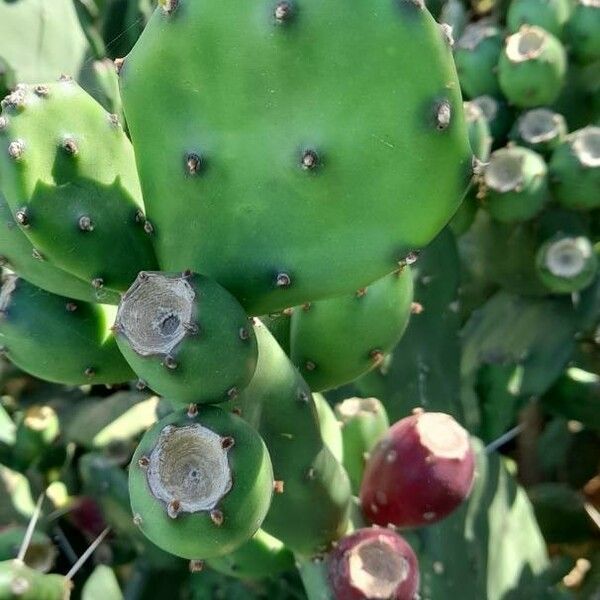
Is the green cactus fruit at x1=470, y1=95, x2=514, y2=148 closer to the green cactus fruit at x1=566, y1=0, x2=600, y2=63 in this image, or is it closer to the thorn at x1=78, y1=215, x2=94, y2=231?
the green cactus fruit at x1=566, y1=0, x2=600, y2=63

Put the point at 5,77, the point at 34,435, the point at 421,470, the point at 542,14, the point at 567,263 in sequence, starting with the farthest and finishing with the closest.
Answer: the point at 542,14 < the point at 567,263 < the point at 34,435 < the point at 5,77 < the point at 421,470

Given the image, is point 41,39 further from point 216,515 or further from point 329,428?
point 216,515

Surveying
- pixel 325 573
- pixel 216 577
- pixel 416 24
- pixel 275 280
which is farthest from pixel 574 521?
pixel 416 24

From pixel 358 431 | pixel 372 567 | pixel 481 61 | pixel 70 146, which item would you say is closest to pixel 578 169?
pixel 481 61

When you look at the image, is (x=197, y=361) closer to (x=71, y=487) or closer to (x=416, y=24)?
(x=416, y=24)

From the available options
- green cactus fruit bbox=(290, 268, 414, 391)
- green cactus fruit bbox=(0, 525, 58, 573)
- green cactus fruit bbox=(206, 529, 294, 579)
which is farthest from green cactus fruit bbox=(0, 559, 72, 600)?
green cactus fruit bbox=(290, 268, 414, 391)

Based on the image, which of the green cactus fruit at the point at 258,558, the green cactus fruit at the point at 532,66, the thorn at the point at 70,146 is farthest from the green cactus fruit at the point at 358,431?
the green cactus fruit at the point at 532,66
